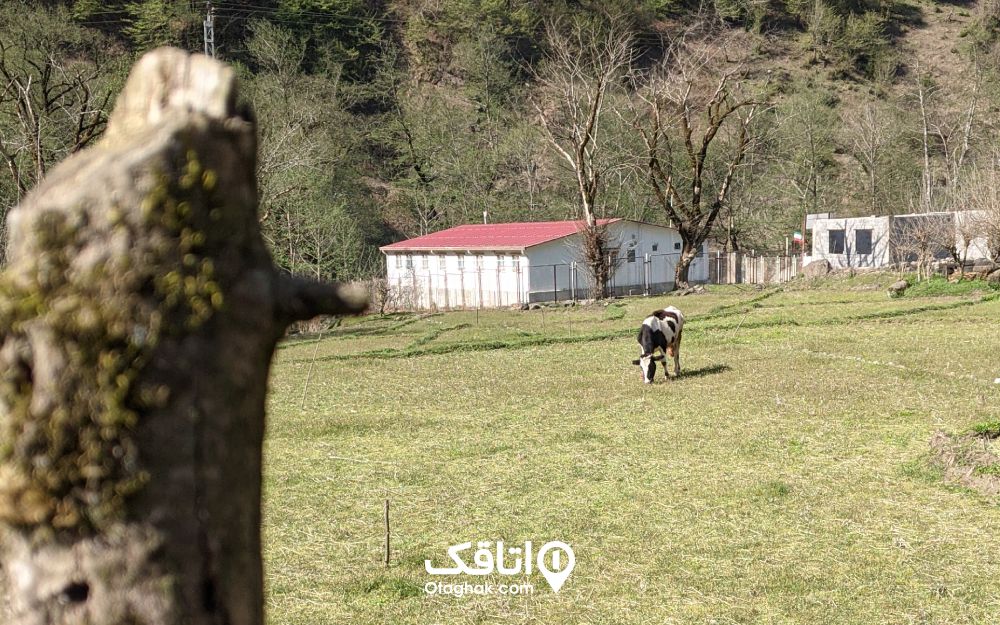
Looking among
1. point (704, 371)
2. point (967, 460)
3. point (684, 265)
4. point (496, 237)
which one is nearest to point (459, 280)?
point (496, 237)

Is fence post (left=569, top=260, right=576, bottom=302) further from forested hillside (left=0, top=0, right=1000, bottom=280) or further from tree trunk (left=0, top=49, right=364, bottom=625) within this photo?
tree trunk (left=0, top=49, right=364, bottom=625)

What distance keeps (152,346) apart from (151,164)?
0.35 metres

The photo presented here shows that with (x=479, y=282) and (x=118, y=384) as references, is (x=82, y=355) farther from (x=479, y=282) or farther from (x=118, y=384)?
(x=479, y=282)

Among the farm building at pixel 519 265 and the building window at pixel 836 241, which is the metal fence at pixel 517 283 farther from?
the building window at pixel 836 241

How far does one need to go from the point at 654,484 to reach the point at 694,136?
62042 mm

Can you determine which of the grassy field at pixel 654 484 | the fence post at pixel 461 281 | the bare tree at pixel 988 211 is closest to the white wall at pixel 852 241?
the bare tree at pixel 988 211

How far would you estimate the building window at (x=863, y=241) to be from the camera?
50094 millimetres

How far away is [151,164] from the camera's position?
6.12ft

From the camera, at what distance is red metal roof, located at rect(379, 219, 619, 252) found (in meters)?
42.8

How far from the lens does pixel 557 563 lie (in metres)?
8.19

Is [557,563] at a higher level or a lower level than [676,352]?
lower

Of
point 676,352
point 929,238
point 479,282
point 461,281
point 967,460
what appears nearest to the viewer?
point 967,460

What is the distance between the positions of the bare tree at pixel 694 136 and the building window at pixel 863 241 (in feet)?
23.6

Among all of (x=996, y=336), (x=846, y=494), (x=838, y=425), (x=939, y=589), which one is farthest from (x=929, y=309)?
(x=939, y=589)
